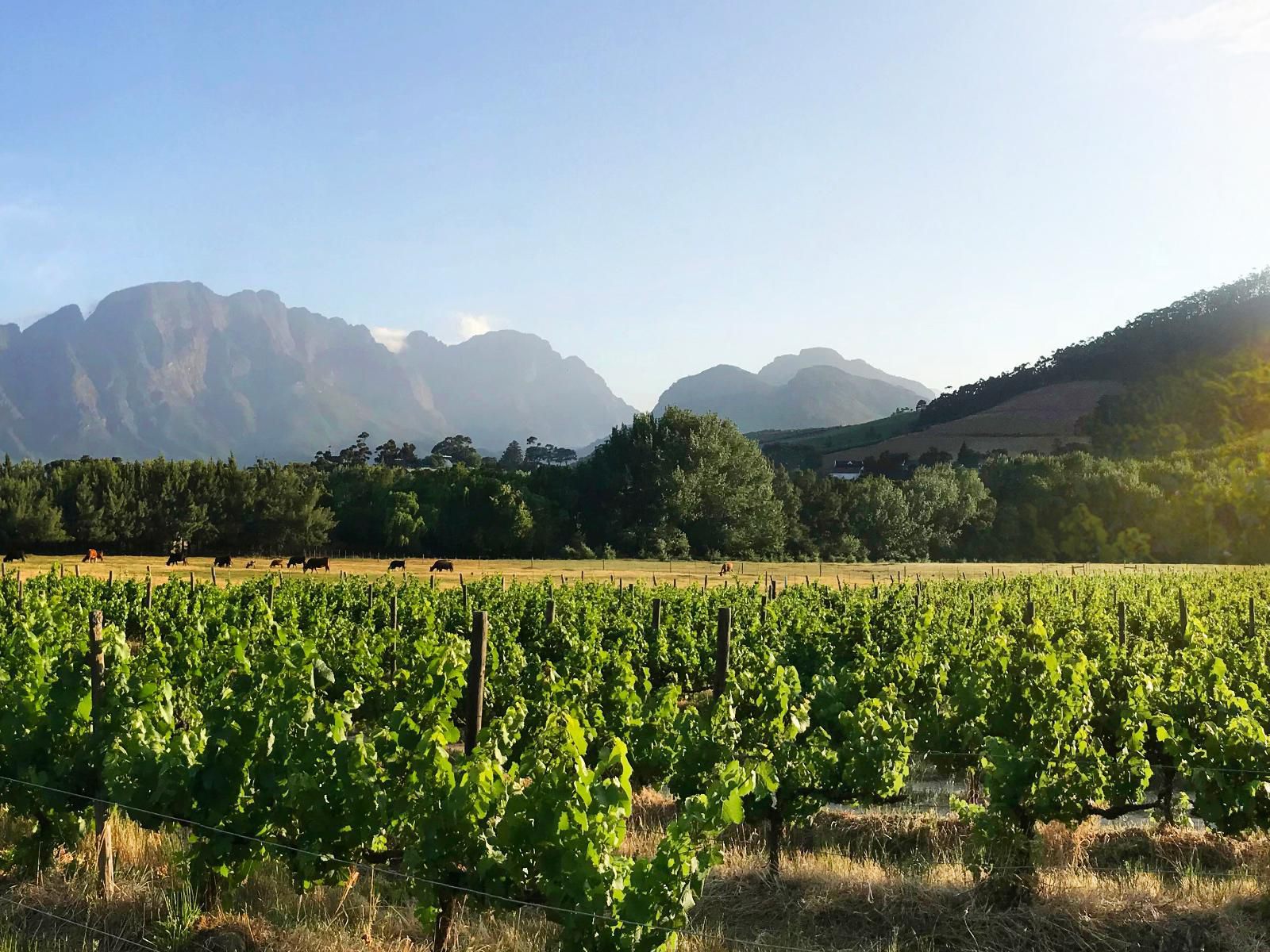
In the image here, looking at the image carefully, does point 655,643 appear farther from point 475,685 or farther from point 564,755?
point 564,755

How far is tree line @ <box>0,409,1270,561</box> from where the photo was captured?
5794 centimetres

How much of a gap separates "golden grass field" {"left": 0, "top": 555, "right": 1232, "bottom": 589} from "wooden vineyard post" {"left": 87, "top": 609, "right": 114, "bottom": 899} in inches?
1209

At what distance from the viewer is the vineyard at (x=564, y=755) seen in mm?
5199

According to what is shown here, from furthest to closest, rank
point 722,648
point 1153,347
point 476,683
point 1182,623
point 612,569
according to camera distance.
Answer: point 1153,347
point 612,569
point 1182,623
point 722,648
point 476,683

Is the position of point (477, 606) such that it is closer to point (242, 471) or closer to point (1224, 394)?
point (242, 471)

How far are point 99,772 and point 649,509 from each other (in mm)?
53670

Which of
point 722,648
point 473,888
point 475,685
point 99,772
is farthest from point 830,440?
point 473,888

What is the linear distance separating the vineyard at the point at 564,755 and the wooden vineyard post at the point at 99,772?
0.07ft

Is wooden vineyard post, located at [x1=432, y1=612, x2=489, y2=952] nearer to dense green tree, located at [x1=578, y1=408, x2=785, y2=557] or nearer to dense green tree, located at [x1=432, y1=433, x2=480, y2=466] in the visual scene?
dense green tree, located at [x1=578, y1=408, x2=785, y2=557]

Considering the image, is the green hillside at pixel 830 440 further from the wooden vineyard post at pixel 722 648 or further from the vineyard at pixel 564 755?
the wooden vineyard post at pixel 722 648

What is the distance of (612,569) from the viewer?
49.8 metres

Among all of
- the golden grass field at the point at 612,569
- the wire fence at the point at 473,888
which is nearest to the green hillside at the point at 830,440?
the golden grass field at the point at 612,569

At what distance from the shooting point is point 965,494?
2751 inches

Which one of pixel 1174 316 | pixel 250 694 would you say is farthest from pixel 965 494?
pixel 1174 316
